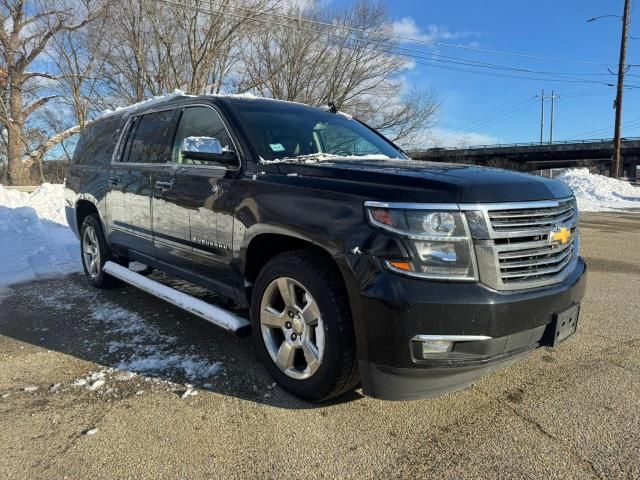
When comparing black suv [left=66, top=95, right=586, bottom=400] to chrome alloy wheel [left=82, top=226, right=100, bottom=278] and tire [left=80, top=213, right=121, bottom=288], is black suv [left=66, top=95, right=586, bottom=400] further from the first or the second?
chrome alloy wheel [left=82, top=226, right=100, bottom=278]

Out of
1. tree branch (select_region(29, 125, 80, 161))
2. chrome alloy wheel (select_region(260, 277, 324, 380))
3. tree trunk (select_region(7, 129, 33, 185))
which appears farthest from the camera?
tree branch (select_region(29, 125, 80, 161))

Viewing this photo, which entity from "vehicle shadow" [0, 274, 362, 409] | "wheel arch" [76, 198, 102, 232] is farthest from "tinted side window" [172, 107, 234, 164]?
"wheel arch" [76, 198, 102, 232]

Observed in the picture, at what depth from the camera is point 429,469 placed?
2.32 metres

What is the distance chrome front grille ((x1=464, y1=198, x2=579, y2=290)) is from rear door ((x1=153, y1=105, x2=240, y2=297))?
1725 millimetres

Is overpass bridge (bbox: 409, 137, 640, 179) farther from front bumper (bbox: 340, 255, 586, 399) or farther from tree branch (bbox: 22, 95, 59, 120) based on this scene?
front bumper (bbox: 340, 255, 586, 399)

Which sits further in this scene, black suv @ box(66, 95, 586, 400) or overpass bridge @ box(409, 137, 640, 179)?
overpass bridge @ box(409, 137, 640, 179)

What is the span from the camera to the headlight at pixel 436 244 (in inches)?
93.7

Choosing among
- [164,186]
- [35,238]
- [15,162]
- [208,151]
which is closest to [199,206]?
[208,151]

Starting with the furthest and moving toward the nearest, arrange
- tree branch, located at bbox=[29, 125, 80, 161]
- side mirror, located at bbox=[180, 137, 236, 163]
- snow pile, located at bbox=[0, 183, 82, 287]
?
tree branch, located at bbox=[29, 125, 80, 161], snow pile, located at bbox=[0, 183, 82, 287], side mirror, located at bbox=[180, 137, 236, 163]

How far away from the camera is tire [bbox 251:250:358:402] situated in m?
2.64

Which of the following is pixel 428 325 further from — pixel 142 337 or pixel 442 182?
pixel 142 337

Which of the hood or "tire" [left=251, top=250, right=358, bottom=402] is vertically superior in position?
the hood

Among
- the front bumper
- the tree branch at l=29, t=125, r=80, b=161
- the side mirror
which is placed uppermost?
the tree branch at l=29, t=125, r=80, b=161

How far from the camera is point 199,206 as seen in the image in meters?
3.66
